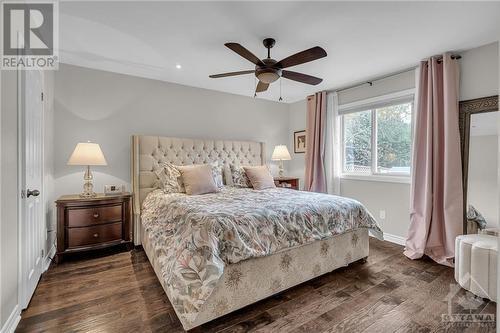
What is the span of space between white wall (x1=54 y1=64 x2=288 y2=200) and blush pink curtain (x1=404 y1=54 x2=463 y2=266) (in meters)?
2.97

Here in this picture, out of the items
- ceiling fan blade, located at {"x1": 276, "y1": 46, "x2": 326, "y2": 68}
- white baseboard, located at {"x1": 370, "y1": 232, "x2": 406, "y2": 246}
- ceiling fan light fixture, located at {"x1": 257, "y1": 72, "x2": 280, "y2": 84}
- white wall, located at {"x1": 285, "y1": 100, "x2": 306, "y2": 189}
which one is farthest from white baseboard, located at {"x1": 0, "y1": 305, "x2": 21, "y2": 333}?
white wall, located at {"x1": 285, "y1": 100, "x2": 306, "y2": 189}

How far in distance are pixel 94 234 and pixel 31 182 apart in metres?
1.07

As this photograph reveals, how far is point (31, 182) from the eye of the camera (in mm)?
2000

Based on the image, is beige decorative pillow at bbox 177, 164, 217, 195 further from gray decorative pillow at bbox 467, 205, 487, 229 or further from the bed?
gray decorative pillow at bbox 467, 205, 487, 229

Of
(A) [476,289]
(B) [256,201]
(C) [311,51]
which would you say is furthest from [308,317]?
(C) [311,51]

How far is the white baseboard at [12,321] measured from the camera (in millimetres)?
1495

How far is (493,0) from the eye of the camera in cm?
186

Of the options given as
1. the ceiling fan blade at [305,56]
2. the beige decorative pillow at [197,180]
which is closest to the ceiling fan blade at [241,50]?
the ceiling fan blade at [305,56]

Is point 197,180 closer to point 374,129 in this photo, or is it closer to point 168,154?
point 168,154

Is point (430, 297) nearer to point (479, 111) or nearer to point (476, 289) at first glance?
point (476, 289)

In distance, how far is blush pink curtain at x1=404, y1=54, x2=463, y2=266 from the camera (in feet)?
8.87

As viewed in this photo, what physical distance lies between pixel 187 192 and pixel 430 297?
8.94 ft

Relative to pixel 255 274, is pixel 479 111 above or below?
above

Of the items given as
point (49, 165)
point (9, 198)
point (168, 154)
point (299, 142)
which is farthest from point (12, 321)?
point (299, 142)
